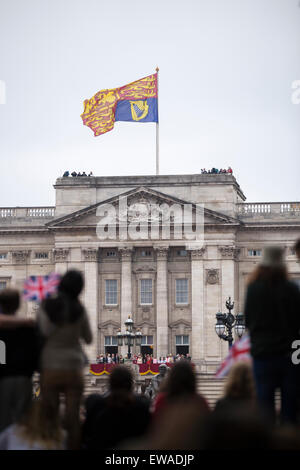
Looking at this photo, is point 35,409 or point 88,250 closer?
point 35,409

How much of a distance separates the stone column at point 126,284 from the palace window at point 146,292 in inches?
39.0

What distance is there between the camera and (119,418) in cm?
1000

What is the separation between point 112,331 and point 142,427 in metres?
55.1

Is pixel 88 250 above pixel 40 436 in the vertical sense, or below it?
above

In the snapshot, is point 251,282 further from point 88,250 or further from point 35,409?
point 88,250

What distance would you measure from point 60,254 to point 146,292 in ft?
20.9

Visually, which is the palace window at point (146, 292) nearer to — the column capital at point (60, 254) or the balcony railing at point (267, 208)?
the column capital at point (60, 254)

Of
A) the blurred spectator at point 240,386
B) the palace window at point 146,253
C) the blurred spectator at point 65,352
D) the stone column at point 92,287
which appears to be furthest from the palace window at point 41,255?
the blurred spectator at point 240,386

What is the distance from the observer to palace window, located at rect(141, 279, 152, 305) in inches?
2559

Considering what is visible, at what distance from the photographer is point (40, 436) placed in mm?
9680

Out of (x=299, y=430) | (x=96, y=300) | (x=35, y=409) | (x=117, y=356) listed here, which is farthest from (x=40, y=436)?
(x=96, y=300)

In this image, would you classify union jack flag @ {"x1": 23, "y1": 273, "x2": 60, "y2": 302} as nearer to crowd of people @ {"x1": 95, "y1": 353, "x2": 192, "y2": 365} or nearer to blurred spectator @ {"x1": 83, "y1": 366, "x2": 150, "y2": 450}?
blurred spectator @ {"x1": 83, "y1": 366, "x2": 150, "y2": 450}

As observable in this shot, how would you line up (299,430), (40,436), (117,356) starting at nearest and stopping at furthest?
(299,430)
(40,436)
(117,356)

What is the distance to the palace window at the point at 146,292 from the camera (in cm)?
6500
